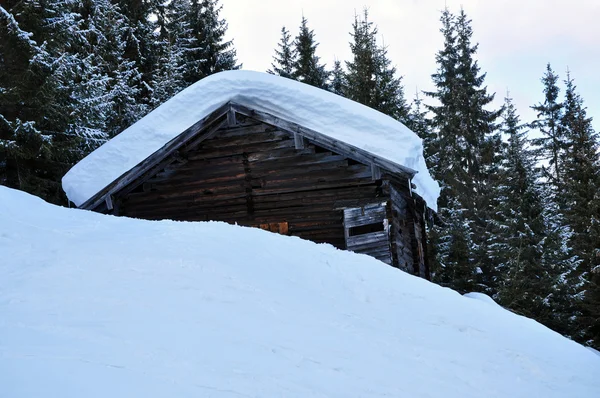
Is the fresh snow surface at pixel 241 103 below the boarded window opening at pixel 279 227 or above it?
above

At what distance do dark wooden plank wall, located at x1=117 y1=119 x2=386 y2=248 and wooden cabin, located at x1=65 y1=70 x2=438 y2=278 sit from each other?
0.08ft

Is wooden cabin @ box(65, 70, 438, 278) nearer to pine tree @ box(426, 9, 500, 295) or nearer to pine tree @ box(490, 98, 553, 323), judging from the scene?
pine tree @ box(490, 98, 553, 323)

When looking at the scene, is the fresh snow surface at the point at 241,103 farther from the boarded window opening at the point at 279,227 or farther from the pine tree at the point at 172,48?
the pine tree at the point at 172,48

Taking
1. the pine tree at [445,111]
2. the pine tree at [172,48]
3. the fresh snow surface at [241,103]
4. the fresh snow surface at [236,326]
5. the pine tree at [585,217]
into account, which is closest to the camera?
the fresh snow surface at [236,326]

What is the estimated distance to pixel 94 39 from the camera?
23.8m

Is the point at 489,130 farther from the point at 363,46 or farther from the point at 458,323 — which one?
the point at 458,323

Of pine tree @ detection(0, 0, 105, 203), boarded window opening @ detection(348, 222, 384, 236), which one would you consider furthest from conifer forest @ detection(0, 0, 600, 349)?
boarded window opening @ detection(348, 222, 384, 236)

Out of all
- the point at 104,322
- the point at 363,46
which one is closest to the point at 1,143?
the point at 104,322

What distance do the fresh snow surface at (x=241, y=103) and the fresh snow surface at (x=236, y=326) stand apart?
14.3 ft

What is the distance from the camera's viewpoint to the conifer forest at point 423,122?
606 inches

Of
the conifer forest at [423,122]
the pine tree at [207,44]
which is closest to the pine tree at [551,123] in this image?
the conifer forest at [423,122]

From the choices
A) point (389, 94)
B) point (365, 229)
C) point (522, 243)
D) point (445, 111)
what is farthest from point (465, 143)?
point (365, 229)

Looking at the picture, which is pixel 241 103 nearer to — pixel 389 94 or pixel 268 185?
pixel 268 185

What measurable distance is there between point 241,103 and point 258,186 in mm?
2061
